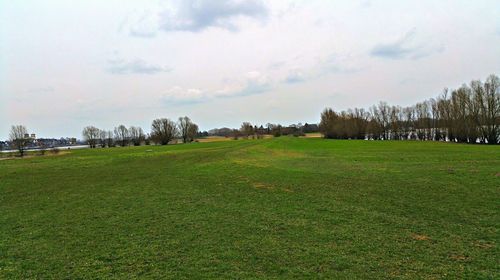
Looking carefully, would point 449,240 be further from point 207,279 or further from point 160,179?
point 160,179

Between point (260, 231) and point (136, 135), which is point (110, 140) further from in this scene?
point (260, 231)

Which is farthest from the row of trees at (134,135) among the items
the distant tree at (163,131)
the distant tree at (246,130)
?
the distant tree at (246,130)

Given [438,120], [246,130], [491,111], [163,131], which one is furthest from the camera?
[246,130]

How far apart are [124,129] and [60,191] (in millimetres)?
136362

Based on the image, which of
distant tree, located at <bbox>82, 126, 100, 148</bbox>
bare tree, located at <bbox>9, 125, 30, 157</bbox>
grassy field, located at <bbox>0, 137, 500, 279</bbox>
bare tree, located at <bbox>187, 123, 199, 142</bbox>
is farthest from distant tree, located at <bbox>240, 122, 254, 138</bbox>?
grassy field, located at <bbox>0, 137, 500, 279</bbox>

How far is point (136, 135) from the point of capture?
468ft

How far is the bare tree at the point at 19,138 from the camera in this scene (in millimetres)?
77012

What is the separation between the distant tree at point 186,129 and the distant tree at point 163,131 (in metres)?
11.6

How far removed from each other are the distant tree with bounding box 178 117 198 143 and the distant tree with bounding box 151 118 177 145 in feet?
38.2

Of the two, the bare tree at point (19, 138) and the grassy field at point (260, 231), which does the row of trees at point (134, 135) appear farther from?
the grassy field at point (260, 231)

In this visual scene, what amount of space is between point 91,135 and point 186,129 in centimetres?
3792

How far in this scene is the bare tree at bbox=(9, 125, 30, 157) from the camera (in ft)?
253

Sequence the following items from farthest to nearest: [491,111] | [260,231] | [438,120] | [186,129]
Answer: [186,129]
[438,120]
[491,111]
[260,231]

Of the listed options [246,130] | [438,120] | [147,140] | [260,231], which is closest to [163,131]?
[147,140]
